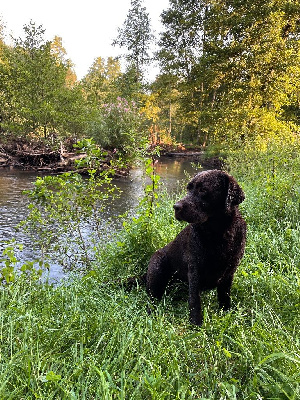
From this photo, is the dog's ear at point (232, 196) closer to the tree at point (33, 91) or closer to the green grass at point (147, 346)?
the green grass at point (147, 346)

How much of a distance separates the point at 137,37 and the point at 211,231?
33.0 meters

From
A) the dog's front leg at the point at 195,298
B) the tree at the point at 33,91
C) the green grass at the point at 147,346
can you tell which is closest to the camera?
the green grass at the point at 147,346

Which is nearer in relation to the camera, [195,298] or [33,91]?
[195,298]

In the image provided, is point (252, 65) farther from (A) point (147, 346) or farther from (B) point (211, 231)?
(A) point (147, 346)

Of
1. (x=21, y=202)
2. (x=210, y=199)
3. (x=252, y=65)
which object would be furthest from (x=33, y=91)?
(x=210, y=199)

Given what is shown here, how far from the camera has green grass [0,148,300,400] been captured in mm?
1407

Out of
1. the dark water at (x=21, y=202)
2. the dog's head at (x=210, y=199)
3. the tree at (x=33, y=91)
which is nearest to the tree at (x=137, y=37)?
the tree at (x=33, y=91)

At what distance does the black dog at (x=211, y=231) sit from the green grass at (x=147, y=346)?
0.26m

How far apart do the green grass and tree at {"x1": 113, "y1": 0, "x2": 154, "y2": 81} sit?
30.2m

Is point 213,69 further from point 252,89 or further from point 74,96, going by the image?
point 74,96

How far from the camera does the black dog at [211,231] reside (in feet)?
7.00

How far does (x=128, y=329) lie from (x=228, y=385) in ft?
2.72

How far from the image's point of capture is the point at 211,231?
2.19 metres

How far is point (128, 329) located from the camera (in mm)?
2010
